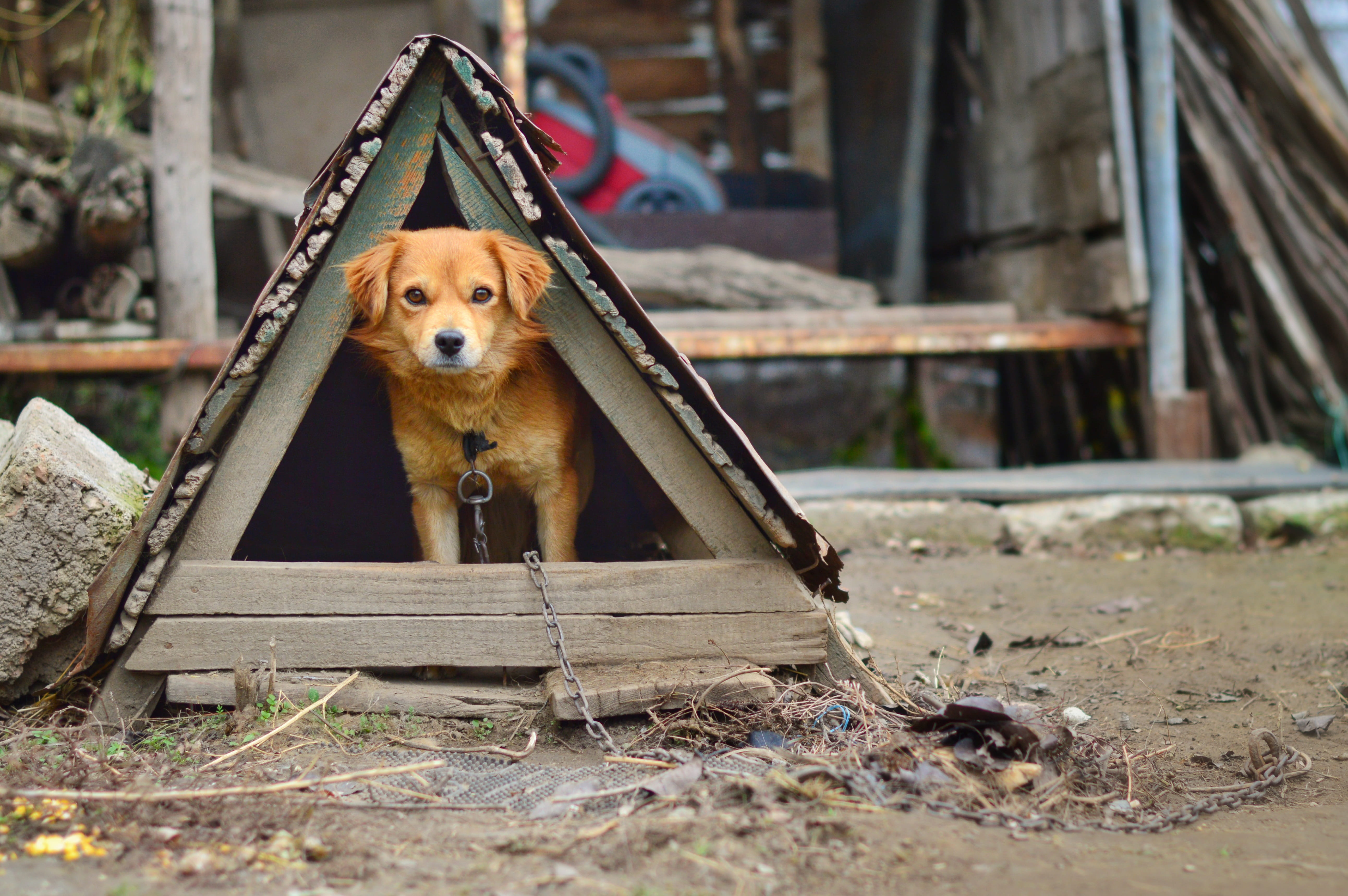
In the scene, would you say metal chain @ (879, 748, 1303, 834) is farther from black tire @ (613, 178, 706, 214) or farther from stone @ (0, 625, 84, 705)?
black tire @ (613, 178, 706, 214)

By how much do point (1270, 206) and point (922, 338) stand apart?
2.46 metres

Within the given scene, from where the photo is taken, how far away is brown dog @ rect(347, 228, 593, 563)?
2918 millimetres

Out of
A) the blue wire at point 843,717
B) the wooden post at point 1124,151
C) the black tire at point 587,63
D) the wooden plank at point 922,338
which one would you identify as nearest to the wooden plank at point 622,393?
the blue wire at point 843,717

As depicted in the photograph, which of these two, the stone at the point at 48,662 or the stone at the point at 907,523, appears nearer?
the stone at the point at 48,662

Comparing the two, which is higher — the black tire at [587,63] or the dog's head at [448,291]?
the black tire at [587,63]

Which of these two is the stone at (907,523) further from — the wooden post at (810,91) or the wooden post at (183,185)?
the wooden post at (810,91)

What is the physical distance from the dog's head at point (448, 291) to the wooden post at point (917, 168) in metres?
6.01

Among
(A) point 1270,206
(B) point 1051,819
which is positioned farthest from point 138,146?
(A) point 1270,206

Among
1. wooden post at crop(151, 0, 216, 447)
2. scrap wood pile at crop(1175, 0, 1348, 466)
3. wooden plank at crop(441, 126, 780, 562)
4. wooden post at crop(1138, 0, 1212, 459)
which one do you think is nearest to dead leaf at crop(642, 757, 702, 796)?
wooden plank at crop(441, 126, 780, 562)

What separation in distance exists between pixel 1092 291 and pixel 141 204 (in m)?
5.79

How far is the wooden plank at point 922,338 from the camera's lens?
6082 mm

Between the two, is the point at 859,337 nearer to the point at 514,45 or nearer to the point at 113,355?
the point at 514,45

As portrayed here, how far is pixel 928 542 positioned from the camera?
18.6ft

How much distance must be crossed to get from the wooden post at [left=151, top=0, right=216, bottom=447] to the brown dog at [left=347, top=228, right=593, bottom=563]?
300 cm
